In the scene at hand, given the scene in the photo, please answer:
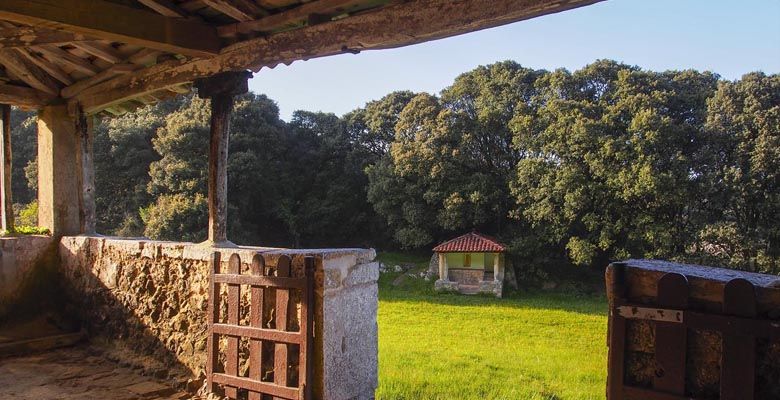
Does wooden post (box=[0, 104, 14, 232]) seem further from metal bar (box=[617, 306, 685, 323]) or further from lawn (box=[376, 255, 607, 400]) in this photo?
metal bar (box=[617, 306, 685, 323])

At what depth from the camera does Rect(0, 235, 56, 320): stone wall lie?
18.9 feet

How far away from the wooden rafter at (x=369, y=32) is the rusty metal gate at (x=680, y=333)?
149 centimetres

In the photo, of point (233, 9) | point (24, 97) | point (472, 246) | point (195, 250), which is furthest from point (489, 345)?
point (233, 9)

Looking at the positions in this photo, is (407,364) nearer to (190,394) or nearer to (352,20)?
(190,394)

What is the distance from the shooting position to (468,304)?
57.9ft

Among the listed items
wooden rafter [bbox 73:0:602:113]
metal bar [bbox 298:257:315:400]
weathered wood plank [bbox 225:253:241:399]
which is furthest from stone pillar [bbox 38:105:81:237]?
metal bar [bbox 298:257:315:400]

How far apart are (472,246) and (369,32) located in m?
17.2

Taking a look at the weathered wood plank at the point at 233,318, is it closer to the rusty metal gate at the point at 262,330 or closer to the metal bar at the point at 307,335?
the rusty metal gate at the point at 262,330

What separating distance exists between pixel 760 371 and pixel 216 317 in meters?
3.28

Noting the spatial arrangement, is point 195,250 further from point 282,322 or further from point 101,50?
point 101,50

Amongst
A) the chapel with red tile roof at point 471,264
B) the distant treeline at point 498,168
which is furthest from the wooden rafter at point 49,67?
the chapel with red tile roof at point 471,264

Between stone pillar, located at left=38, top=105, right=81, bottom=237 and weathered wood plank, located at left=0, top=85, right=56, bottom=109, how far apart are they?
0.36ft

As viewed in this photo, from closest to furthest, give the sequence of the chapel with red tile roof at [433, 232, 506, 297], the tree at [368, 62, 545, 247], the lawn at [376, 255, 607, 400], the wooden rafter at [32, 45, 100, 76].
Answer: the wooden rafter at [32, 45, 100, 76], the lawn at [376, 255, 607, 400], the chapel with red tile roof at [433, 232, 506, 297], the tree at [368, 62, 545, 247]

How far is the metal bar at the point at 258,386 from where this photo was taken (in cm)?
348
